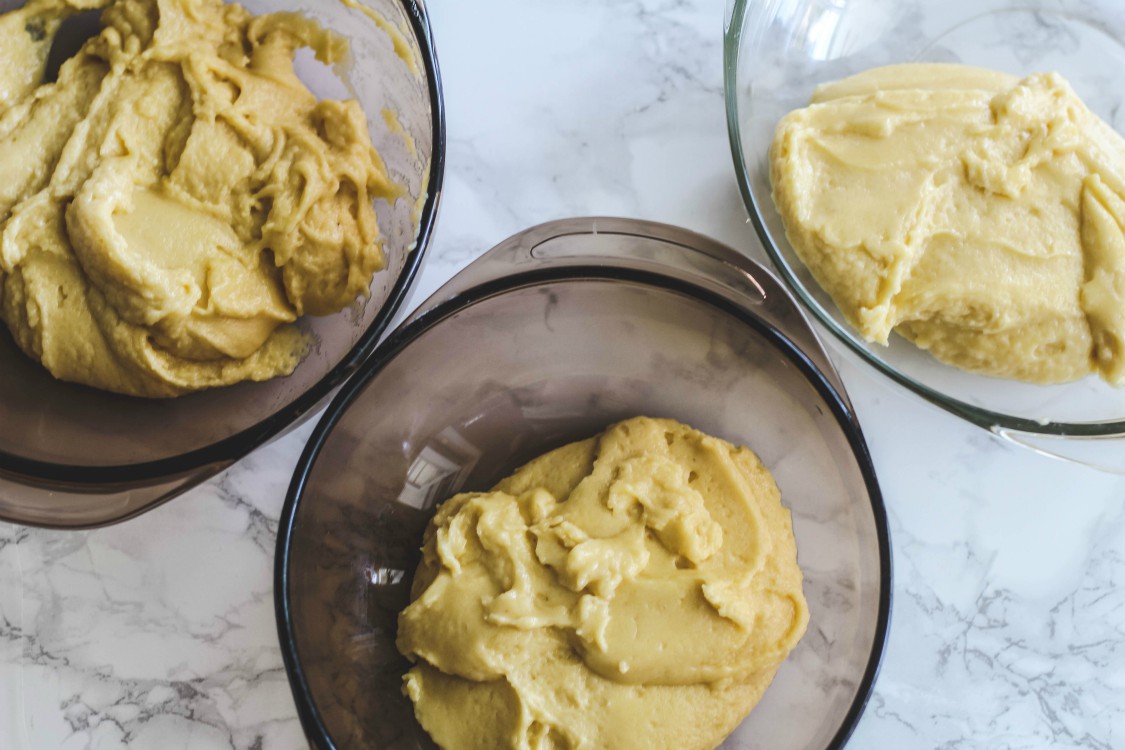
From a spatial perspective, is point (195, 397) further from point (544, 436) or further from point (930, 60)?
point (930, 60)

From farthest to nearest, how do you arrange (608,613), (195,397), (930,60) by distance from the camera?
1. (930,60)
2. (195,397)
3. (608,613)

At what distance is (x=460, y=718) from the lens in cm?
119

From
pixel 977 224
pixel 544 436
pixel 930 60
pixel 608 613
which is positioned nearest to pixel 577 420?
pixel 544 436

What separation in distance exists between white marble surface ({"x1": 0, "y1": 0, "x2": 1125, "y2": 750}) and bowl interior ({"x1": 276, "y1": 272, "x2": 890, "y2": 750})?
0.25 metres

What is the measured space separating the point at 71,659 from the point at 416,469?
69 centimetres

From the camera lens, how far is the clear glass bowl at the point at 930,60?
4.16ft

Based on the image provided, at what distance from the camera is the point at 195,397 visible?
4.37 feet

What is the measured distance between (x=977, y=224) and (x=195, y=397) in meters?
1.21

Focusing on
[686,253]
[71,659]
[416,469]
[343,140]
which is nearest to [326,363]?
[416,469]

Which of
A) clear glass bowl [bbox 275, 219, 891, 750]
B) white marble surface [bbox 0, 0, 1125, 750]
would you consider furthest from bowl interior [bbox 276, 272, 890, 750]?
white marble surface [bbox 0, 0, 1125, 750]

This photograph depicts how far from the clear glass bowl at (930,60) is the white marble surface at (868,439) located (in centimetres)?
13

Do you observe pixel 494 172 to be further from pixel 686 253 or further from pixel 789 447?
pixel 789 447

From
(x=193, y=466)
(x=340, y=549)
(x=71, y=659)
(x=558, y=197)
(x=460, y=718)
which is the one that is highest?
(x=558, y=197)

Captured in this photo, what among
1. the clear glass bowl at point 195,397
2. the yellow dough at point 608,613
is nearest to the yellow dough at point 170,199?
the clear glass bowl at point 195,397
